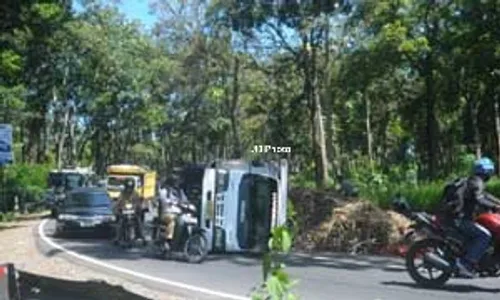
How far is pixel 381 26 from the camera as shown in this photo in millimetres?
37469

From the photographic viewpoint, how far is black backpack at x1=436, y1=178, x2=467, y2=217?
13.8 m

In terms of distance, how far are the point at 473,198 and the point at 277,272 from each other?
7840 mm

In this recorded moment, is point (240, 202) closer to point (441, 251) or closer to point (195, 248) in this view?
point (195, 248)

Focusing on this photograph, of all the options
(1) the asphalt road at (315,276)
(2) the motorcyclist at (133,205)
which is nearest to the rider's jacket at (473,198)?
(1) the asphalt road at (315,276)

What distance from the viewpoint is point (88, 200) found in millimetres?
31500

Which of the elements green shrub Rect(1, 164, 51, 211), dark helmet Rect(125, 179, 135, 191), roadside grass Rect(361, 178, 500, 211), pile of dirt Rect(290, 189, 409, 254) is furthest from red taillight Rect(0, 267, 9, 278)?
green shrub Rect(1, 164, 51, 211)

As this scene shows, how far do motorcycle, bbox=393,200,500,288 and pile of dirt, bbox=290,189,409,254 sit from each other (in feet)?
27.3

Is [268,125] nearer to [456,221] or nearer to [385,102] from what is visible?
[385,102]

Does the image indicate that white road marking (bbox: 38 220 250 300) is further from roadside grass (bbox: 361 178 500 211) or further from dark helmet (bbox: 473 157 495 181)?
roadside grass (bbox: 361 178 500 211)

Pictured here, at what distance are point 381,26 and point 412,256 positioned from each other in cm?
2396

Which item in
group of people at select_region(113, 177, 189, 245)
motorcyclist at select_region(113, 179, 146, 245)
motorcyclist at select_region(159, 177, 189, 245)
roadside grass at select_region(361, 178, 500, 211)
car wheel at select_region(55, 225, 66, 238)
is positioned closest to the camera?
motorcyclist at select_region(159, 177, 189, 245)

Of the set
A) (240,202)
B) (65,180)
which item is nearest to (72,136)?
(65,180)

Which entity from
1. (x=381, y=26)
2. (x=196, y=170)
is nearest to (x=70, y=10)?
(x=381, y=26)

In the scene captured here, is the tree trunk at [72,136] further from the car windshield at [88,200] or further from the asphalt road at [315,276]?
the asphalt road at [315,276]
